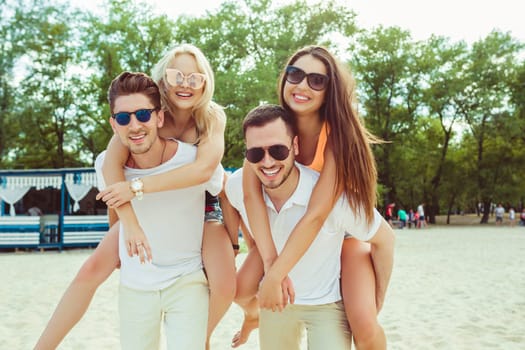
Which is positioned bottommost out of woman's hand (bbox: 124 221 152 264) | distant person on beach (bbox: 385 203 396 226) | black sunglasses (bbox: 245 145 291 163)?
distant person on beach (bbox: 385 203 396 226)

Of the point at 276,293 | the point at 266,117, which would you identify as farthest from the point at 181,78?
the point at 276,293

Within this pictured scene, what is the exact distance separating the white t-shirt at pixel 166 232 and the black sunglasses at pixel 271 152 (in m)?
0.36

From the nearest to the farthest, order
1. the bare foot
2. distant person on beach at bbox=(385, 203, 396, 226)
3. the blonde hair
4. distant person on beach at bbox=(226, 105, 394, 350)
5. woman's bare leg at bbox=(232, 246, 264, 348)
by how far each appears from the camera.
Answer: distant person on beach at bbox=(226, 105, 394, 350)
the blonde hair
woman's bare leg at bbox=(232, 246, 264, 348)
the bare foot
distant person on beach at bbox=(385, 203, 396, 226)

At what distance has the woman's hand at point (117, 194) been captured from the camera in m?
2.67

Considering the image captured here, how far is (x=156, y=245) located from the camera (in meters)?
2.85

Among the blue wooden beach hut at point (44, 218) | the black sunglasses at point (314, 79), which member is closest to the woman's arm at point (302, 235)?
the black sunglasses at point (314, 79)

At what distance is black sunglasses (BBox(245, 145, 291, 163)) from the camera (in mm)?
2844

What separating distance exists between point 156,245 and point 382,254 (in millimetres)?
1377

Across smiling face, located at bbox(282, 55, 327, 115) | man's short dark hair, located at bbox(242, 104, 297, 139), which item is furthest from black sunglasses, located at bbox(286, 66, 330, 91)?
man's short dark hair, located at bbox(242, 104, 297, 139)

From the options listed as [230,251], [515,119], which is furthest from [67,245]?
[515,119]

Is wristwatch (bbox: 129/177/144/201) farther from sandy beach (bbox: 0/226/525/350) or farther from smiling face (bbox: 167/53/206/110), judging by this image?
sandy beach (bbox: 0/226/525/350)

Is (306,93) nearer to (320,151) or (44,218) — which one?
(320,151)

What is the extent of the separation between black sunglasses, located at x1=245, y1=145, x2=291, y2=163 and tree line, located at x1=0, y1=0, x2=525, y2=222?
23902mm

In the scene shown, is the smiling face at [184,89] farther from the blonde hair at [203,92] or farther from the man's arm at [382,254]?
the man's arm at [382,254]
